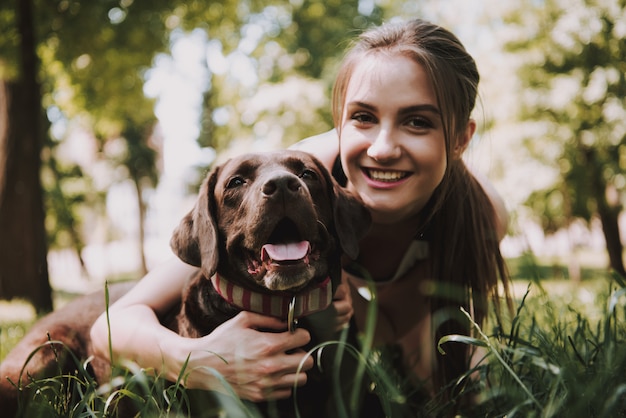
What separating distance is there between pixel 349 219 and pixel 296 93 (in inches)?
537

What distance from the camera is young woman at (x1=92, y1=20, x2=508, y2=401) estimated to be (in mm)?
2221

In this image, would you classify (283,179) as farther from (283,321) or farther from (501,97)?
(501,97)

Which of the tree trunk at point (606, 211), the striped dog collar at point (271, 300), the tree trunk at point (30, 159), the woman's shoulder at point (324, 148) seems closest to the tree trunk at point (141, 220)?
the tree trunk at point (30, 159)

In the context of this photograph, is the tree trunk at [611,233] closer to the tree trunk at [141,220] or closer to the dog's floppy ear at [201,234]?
the dog's floppy ear at [201,234]

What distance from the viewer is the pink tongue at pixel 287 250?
226cm

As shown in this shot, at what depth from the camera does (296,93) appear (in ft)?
51.8

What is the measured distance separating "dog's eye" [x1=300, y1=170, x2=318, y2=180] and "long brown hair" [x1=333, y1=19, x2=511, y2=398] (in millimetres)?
512

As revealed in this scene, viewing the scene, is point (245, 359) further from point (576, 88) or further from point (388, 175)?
point (576, 88)

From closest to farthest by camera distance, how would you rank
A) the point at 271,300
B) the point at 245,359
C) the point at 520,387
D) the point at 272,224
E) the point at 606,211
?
the point at 520,387, the point at 245,359, the point at 272,224, the point at 271,300, the point at 606,211

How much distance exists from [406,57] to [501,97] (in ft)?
35.1

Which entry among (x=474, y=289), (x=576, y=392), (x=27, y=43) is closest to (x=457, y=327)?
(x=474, y=289)

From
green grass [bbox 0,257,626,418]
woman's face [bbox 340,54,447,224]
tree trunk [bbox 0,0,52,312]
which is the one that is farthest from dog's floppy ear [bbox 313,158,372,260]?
tree trunk [bbox 0,0,52,312]

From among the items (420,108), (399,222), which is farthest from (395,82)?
(399,222)

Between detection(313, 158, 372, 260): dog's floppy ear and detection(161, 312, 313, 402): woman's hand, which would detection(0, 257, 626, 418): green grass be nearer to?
detection(161, 312, 313, 402): woman's hand
